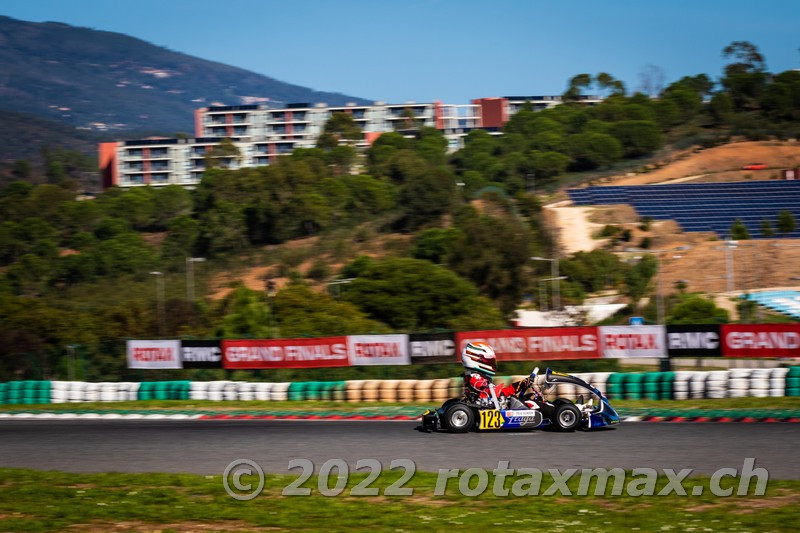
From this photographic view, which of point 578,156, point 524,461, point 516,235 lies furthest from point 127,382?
point 578,156

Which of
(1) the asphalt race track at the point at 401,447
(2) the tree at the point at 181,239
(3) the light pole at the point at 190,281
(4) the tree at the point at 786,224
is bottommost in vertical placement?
(1) the asphalt race track at the point at 401,447

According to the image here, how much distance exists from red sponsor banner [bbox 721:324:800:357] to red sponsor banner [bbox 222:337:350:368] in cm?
1198

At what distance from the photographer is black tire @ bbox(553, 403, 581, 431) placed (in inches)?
722

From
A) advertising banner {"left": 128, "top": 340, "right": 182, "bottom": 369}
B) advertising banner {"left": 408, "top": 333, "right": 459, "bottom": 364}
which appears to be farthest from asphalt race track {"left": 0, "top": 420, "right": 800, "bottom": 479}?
advertising banner {"left": 128, "top": 340, "right": 182, "bottom": 369}

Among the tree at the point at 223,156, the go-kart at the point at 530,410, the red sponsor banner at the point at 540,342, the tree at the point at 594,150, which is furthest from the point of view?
the tree at the point at 223,156

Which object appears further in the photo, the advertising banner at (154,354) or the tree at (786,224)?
the tree at (786,224)

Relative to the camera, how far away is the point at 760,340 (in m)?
26.5

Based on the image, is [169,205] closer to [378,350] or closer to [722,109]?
[722,109]

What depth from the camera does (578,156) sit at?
5571 inches

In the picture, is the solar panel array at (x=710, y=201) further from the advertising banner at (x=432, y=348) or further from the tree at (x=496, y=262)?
the advertising banner at (x=432, y=348)

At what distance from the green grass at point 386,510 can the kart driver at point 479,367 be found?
14.9ft

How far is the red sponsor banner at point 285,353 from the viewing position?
3147cm

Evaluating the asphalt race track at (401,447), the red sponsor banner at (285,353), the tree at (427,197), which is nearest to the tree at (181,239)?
the tree at (427,197)

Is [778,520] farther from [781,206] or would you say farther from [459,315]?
[781,206]
